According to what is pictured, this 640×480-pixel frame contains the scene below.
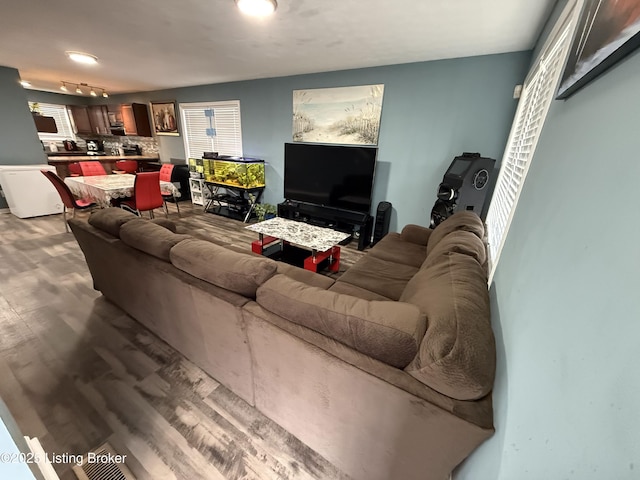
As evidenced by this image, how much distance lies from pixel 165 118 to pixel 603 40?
701 centimetres

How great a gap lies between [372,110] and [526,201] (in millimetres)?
2752

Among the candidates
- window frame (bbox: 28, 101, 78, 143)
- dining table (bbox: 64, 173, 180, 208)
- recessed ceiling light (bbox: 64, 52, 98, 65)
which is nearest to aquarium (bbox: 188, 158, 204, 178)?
dining table (bbox: 64, 173, 180, 208)

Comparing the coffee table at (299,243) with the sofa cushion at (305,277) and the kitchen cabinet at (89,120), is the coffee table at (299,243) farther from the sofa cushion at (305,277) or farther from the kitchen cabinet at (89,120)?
the kitchen cabinet at (89,120)

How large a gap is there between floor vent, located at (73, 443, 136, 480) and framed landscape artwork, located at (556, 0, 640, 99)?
2.13 m

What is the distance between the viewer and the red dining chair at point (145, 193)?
344 centimetres

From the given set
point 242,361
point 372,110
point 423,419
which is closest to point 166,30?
point 372,110

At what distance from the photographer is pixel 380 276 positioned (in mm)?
1909

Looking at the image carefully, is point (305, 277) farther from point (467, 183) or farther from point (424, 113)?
point (424, 113)

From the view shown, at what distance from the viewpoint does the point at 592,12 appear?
702 mm

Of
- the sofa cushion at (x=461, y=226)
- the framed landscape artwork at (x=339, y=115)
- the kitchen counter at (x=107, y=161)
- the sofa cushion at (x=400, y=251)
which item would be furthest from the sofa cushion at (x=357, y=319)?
the kitchen counter at (x=107, y=161)

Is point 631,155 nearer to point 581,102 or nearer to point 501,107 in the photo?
point 581,102

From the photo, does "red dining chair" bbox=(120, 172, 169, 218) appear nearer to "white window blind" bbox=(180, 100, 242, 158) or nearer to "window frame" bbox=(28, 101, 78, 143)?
"white window blind" bbox=(180, 100, 242, 158)

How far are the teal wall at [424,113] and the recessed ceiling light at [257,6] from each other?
6.11ft

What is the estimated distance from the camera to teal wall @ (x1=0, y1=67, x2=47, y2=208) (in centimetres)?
395
